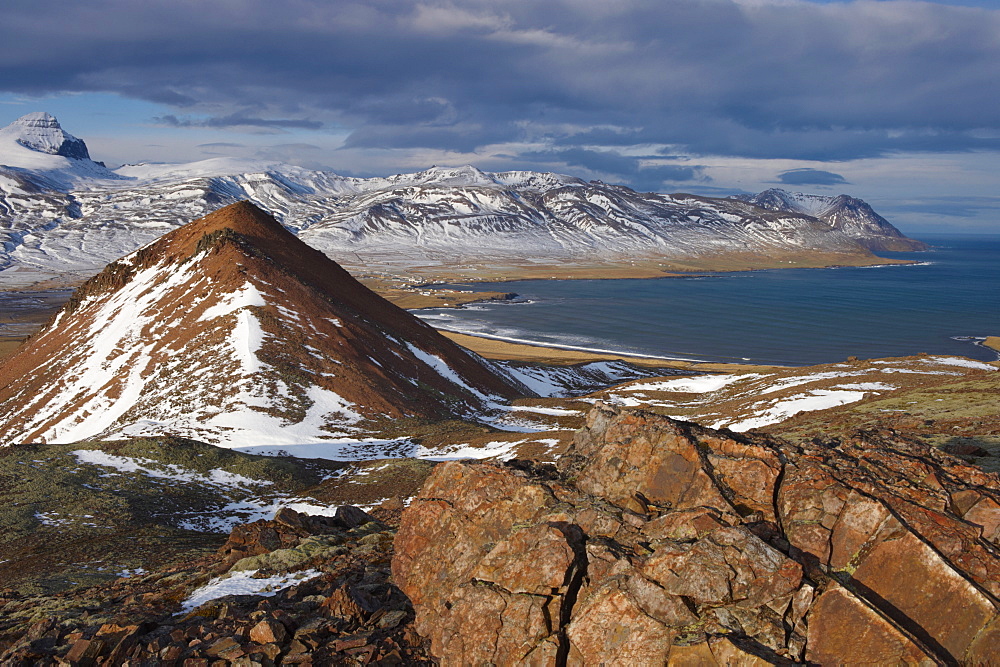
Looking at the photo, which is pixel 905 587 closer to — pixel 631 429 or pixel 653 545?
pixel 653 545

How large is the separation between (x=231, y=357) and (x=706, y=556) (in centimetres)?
4038

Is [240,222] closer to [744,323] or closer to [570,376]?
[570,376]

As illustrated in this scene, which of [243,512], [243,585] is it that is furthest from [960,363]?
[243,585]

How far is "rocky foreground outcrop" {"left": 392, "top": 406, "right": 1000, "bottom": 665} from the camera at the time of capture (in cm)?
840

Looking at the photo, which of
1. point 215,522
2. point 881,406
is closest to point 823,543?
point 215,522

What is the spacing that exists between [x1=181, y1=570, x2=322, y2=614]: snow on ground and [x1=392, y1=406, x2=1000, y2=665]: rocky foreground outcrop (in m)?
3.01

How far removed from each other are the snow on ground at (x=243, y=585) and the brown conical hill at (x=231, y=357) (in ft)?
76.5

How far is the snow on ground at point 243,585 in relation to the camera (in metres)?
13.2

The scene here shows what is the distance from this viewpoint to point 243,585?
1373 cm

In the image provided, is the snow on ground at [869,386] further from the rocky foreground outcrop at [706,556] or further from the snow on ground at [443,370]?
the rocky foreground outcrop at [706,556]

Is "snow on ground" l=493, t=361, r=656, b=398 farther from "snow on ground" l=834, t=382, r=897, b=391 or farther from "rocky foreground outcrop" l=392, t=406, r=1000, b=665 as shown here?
"rocky foreground outcrop" l=392, t=406, r=1000, b=665

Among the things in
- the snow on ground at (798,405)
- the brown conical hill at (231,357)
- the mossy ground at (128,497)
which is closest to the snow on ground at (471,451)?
the mossy ground at (128,497)

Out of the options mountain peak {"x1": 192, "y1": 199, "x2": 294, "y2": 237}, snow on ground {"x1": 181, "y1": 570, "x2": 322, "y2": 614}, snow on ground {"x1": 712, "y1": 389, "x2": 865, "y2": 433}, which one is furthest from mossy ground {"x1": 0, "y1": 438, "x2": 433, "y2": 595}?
mountain peak {"x1": 192, "y1": 199, "x2": 294, "y2": 237}

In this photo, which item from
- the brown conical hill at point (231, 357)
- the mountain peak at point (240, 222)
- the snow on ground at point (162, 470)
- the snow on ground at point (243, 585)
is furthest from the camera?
the mountain peak at point (240, 222)
